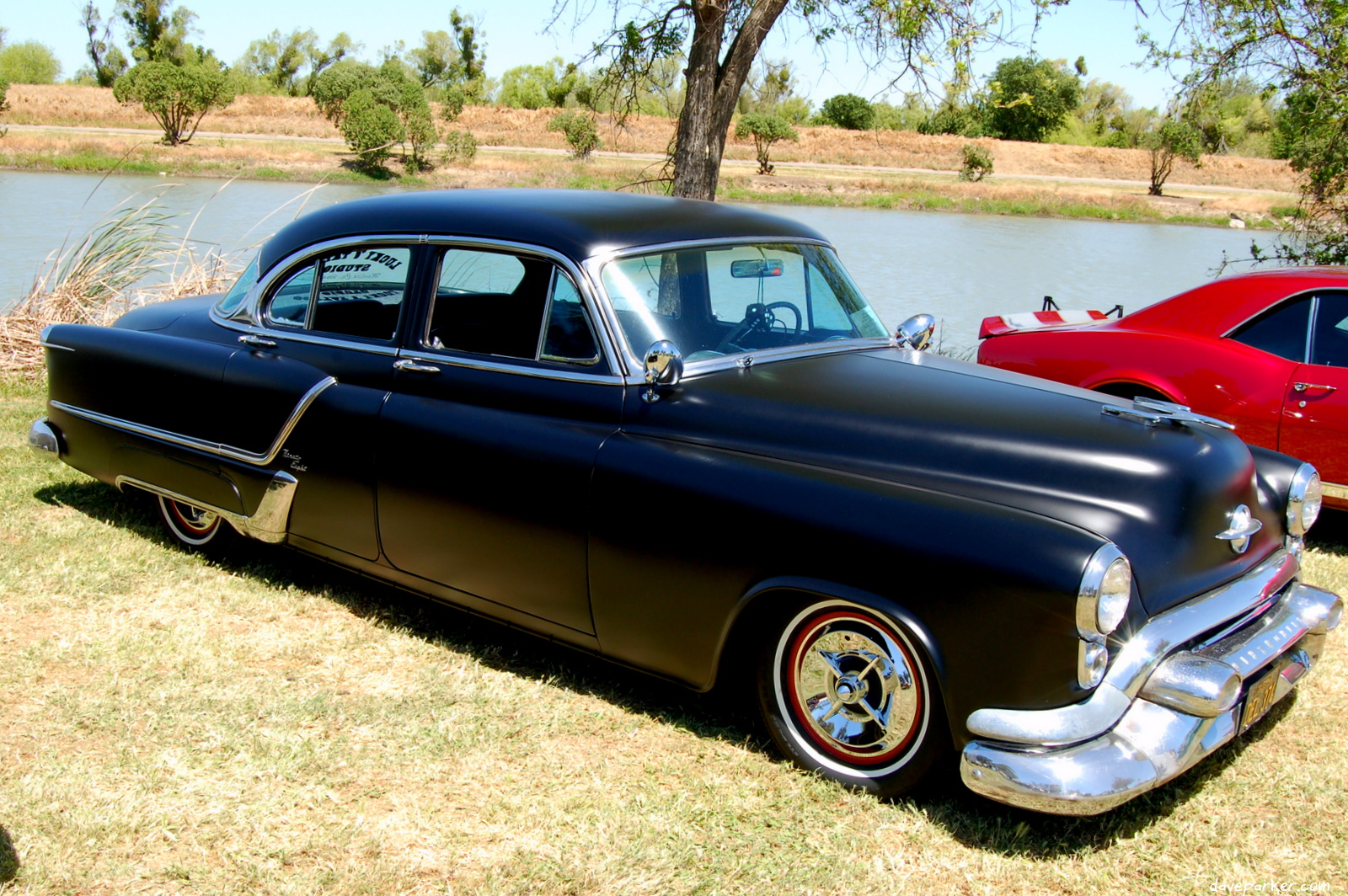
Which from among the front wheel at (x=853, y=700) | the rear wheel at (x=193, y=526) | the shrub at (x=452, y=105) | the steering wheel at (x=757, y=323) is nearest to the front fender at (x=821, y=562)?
the front wheel at (x=853, y=700)

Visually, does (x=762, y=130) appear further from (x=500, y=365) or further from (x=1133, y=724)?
(x=1133, y=724)

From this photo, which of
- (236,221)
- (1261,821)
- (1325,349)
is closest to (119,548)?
(1261,821)

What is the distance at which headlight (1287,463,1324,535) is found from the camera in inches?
138

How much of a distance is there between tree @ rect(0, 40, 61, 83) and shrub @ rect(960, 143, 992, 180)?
6137 centimetres

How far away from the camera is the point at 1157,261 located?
2239 cm

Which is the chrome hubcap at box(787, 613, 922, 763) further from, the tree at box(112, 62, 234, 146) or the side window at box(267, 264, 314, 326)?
the tree at box(112, 62, 234, 146)

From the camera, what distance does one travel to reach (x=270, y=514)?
4309 millimetres

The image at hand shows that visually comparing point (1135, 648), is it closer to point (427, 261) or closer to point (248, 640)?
point (427, 261)

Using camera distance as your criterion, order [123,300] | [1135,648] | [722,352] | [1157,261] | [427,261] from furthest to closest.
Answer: [1157,261], [123,300], [427,261], [722,352], [1135,648]

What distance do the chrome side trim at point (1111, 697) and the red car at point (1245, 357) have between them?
2793mm

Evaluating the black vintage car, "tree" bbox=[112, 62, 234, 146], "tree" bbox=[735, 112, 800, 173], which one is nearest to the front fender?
the black vintage car

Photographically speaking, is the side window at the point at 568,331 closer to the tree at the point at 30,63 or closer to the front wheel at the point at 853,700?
the front wheel at the point at 853,700

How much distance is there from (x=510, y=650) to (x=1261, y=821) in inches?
98.9

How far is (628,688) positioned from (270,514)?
1591mm
